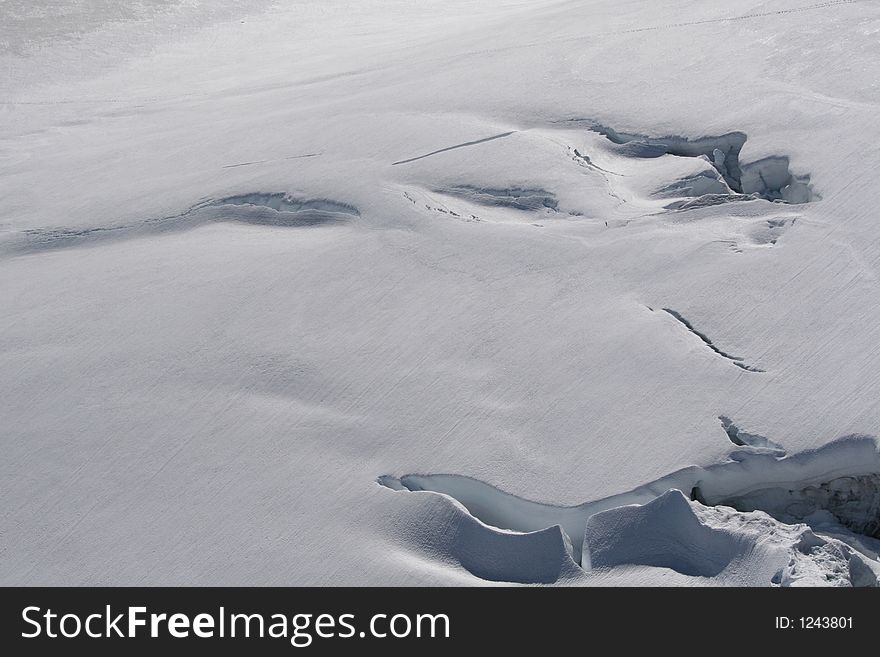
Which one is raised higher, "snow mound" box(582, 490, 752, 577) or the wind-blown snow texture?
the wind-blown snow texture

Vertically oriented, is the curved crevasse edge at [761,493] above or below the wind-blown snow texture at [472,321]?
below

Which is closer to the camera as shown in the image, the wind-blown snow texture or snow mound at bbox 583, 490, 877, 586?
snow mound at bbox 583, 490, 877, 586

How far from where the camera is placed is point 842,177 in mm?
3926

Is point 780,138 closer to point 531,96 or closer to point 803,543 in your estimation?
point 531,96

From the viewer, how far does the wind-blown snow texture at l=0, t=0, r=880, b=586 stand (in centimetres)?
281

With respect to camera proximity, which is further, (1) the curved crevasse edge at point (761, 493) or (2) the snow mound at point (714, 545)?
(1) the curved crevasse edge at point (761, 493)

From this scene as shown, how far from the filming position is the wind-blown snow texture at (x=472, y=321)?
281cm

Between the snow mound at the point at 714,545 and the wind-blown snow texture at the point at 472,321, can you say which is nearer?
the snow mound at the point at 714,545

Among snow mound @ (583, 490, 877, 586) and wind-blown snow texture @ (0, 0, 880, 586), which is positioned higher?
wind-blown snow texture @ (0, 0, 880, 586)

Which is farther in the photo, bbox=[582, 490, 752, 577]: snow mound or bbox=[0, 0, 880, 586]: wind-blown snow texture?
bbox=[0, 0, 880, 586]: wind-blown snow texture

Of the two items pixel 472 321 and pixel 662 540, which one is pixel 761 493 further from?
pixel 472 321

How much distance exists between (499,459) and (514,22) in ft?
13.2

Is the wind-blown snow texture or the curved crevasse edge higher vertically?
the wind-blown snow texture
